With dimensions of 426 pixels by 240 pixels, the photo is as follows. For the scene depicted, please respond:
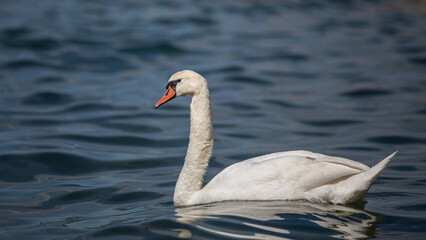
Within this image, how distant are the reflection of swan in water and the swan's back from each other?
0.09 meters

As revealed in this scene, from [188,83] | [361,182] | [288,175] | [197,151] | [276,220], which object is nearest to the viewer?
[276,220]

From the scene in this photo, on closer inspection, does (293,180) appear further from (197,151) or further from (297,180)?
(197,151)

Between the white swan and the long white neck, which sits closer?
the white swan

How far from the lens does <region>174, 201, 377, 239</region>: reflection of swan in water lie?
4988 mm

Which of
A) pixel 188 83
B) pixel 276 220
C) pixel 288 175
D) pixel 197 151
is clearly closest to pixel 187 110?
pixel 197 151

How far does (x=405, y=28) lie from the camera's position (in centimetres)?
2036

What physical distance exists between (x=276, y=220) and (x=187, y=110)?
653 centimetres

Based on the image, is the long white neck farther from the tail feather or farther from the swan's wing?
the tail feather

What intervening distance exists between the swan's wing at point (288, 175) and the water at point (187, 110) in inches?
6.0

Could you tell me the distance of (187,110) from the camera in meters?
11.6

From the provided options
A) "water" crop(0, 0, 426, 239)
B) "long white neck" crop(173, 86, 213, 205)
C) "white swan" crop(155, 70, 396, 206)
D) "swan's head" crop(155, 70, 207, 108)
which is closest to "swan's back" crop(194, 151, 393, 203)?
"white swan" crop(155, 70, 396, 206)

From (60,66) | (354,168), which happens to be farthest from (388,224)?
(60,66)

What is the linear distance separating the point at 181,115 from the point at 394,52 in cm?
812

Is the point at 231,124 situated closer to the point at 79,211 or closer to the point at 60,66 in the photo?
the point at 79,211
